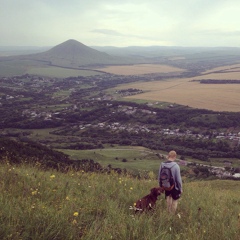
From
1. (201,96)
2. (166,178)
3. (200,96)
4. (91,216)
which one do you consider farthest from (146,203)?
(200,96)

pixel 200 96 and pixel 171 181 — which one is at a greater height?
pixel 171 181

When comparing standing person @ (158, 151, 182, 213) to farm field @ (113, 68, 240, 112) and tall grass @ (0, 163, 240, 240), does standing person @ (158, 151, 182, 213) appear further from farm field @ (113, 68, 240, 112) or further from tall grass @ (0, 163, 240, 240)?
farm field @ (113, 68, 240, 112)

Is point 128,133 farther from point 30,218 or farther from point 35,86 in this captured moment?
point 35,86

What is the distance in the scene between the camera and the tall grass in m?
4.16

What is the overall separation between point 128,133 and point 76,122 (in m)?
25.8

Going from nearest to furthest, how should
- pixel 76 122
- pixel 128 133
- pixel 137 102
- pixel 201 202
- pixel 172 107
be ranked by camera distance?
1. pixel 201 202
2. pixel 128 133
3. pixel 76 122
4. pixel 172 107
5. pixel 137 102

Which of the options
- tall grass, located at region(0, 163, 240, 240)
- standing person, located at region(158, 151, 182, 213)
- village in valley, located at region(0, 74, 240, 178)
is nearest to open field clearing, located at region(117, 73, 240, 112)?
village in valley, located at region(0, 74, 240, 178)

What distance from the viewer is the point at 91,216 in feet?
17.8

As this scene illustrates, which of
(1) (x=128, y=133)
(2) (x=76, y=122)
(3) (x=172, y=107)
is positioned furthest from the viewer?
(3) (x=172, y=107)

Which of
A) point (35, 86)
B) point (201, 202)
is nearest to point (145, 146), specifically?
point (201, 202)

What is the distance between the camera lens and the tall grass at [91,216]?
4164 mm

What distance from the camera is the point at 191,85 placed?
156 m

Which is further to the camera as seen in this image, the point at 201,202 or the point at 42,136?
the point at 42,136

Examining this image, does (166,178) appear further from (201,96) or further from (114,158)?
(201,96)
